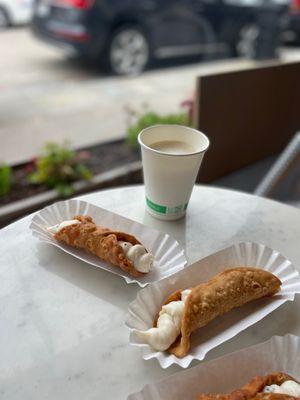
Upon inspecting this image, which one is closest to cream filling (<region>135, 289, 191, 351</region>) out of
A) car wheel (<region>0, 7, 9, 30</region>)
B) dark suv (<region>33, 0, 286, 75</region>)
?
dark suv (<region>33, 0, 286, 75</region>)

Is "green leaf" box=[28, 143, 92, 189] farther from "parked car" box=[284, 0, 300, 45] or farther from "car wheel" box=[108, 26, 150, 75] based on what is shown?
"parked car" box=[284, 0, 300, 45]

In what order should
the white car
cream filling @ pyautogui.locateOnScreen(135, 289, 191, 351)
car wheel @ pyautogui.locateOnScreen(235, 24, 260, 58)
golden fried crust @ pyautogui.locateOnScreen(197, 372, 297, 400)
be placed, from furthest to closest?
car wheel @ pyautogui.locateOnScreen(235, 24, 260, 58) < the white car < cream filling @ pyautogui.locateOnScreen(135, 289, 191, 351) < golden fried crust @ pyautogui.locateOnScreen(197, 372, 297, 400)

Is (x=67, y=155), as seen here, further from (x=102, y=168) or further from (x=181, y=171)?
(x=181, y=171)

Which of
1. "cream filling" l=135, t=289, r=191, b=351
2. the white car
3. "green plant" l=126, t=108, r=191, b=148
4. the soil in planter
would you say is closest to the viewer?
"cream filling" l=135, t=289, r=191, b=351

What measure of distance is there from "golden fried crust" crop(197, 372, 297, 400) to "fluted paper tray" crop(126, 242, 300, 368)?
0.08 m

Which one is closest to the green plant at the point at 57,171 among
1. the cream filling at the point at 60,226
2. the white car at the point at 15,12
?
the cream filling at the point at 60,226

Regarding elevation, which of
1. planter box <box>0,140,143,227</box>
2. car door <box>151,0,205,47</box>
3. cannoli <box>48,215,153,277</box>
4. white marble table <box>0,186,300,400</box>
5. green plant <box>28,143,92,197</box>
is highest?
cannoli <box>48,215,153,277</box>

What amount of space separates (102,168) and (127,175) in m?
0.17

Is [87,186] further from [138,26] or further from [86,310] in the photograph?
[138,26]

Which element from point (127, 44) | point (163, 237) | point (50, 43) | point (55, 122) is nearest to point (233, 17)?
point (127, 44)

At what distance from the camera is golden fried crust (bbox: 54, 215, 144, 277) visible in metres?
0.87

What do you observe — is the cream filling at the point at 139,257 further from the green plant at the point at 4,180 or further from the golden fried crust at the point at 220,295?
the green plant at the point at 4,180

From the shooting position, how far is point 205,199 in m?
1.19

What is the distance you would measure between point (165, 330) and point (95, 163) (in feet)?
5.88
